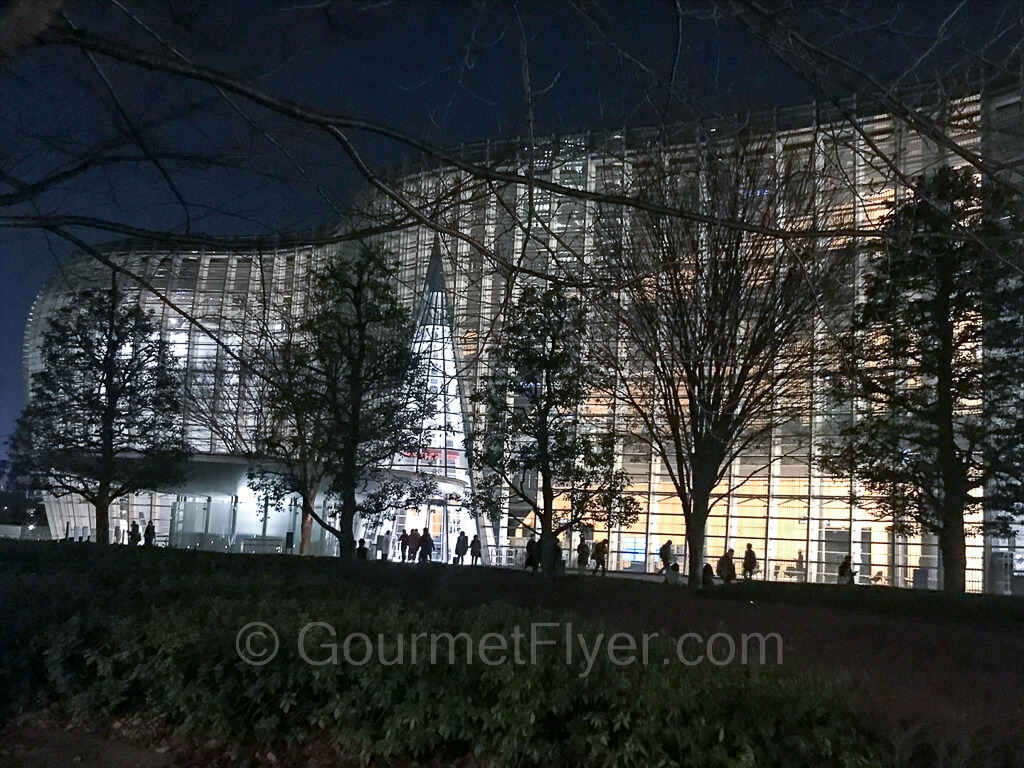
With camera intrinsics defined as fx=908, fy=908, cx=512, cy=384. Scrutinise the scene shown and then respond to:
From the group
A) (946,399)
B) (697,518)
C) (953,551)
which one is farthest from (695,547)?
(953,551)

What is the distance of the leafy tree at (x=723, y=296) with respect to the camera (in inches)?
323

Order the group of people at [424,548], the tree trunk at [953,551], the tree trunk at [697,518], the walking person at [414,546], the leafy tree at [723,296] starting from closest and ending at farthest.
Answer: the leafy tree at [723,296]
the tree trunk at [697,518]
the tree trunk at [953,551]
the group of people at [424,548]
the walking person at [414,546]

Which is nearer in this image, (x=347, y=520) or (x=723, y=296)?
(x=723, y=296)

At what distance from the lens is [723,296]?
31.7 feet

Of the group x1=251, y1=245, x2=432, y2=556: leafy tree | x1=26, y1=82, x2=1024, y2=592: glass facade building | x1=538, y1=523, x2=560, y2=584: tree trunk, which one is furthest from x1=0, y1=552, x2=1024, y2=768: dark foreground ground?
x1=251, y1=245, x2=432, y2=556: leafy tree

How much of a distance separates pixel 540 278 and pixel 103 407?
19895mm

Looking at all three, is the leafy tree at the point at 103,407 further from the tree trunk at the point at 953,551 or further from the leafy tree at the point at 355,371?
the tree trunk at the point at 953,551

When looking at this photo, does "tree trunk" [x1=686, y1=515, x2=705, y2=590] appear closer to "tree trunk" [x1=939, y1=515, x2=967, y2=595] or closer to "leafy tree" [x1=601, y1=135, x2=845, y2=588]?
"leafy tree" [x1=601, y1=135, x2=845, y2=588]

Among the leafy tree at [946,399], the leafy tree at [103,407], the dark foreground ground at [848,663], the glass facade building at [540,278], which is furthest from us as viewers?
the leafy tree at [103,407]

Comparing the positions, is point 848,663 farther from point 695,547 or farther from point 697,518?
point 695,547

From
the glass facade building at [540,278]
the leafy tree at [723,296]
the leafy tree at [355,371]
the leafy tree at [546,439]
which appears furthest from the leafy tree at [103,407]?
the leafy tree at [723,296]

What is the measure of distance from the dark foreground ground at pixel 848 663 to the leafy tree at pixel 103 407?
1114cm

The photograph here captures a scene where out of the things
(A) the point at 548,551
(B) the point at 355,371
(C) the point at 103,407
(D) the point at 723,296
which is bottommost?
(A) the point at 548,551

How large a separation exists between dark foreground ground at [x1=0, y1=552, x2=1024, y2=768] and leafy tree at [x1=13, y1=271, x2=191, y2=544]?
11.1 metres
